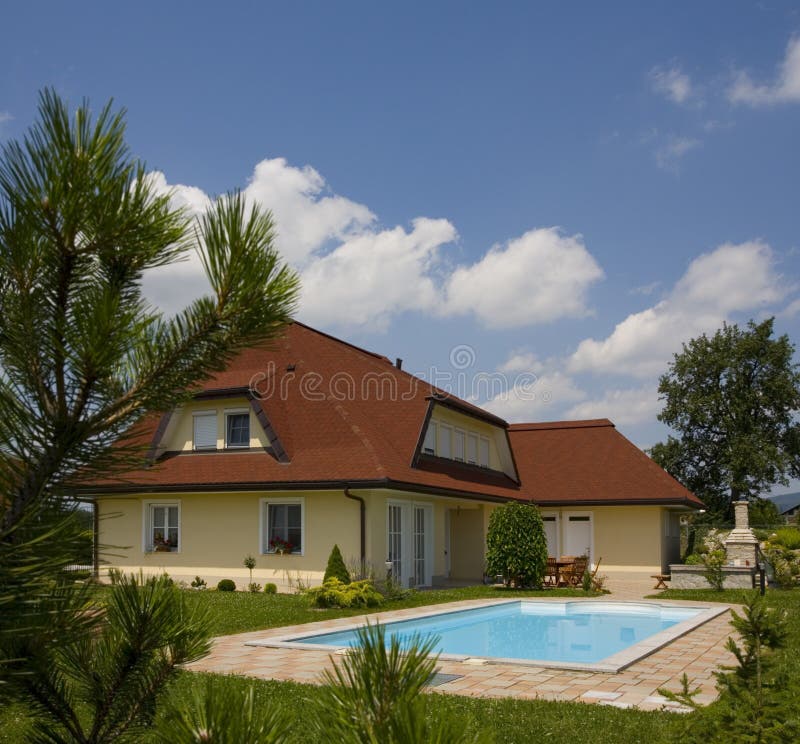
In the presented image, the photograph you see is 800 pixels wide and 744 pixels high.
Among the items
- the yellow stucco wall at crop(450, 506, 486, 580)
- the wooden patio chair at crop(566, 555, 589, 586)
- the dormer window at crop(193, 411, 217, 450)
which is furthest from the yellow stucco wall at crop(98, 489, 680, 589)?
the wooden patio chair at crop(566, 555, 589, 586)

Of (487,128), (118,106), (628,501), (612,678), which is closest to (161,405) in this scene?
(118,106)

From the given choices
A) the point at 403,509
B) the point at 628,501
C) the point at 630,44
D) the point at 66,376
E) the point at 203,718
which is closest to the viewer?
the point at 203,718

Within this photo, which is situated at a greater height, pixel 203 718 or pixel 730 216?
pixel 730 216

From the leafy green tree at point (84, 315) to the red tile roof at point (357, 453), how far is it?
18421mm

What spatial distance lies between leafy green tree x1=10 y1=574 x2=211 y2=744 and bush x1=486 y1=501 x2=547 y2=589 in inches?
881

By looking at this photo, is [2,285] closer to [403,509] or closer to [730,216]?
[730,216]

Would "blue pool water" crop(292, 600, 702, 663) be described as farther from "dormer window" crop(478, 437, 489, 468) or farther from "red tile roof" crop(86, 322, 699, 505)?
"dormer window" crop(478, 437, 489, 468)

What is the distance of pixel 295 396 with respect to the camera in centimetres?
2648

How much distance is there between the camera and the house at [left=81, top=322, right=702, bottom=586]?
2312 centimetres

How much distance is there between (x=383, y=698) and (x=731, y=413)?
56.6 m

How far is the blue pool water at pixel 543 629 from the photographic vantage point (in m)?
14.5

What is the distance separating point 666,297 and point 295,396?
1156 cm

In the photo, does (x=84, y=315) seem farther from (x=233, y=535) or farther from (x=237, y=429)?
(x=237, y=429)

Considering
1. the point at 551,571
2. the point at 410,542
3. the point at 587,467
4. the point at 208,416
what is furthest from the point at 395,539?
the point at 587,467
